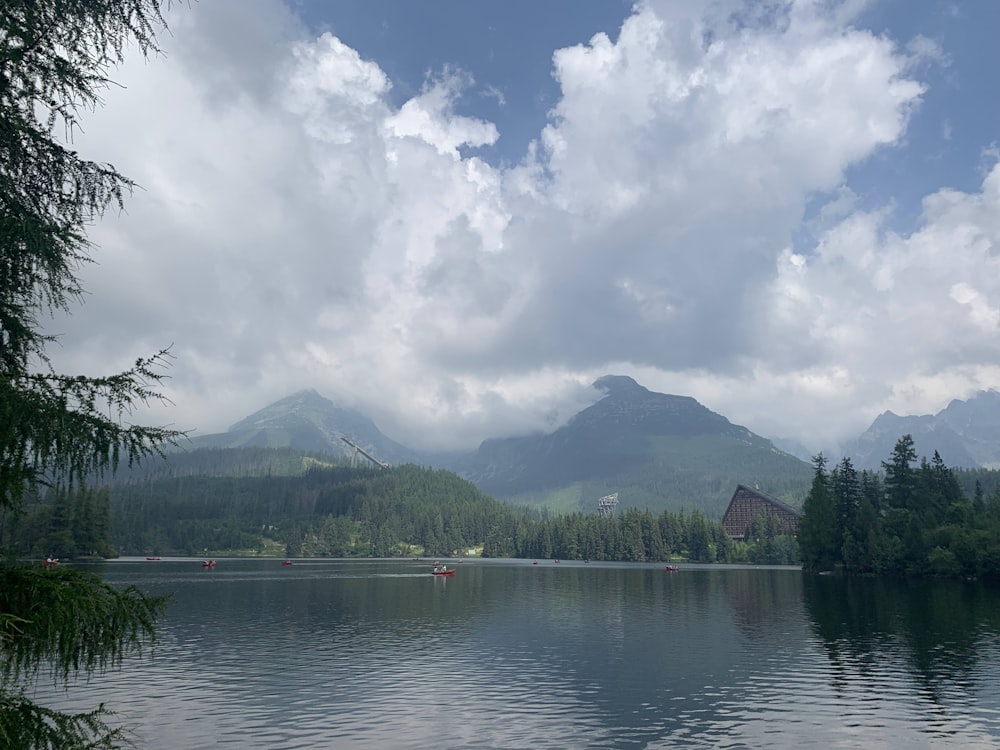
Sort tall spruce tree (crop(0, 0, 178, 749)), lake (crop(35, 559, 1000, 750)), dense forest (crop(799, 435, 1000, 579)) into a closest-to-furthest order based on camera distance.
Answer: tall spruce tree (crop(0, 0, 178, 749)) < lake (crop(35, 559, 1000, 750)) < dense forest (crop(799, 435, 1000, 579))

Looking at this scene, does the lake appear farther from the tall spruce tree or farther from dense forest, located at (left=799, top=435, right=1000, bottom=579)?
dense forest, located at (left=799, top=435, right=1000, bottom=579)

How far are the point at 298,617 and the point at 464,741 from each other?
69.2 m

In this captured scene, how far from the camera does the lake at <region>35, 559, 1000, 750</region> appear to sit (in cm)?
4522

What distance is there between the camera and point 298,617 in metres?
105

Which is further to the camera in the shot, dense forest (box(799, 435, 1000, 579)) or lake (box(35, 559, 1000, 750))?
dense forest (box(799, 435, 1000, 579))

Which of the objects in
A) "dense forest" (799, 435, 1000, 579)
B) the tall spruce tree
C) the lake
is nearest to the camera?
the tall spruce tree

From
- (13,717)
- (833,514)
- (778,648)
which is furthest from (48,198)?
(833,514)

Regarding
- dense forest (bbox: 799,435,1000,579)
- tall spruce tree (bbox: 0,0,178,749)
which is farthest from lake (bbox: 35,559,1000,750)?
dense forest (bbox: 799,435,1000,579)

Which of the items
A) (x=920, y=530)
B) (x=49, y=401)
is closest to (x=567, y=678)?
(x=49, y=401)

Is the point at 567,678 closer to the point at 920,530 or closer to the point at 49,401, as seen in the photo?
the point at 49,401

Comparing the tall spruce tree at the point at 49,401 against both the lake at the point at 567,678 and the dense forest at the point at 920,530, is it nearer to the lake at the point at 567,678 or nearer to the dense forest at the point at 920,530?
the lake at the point at 567,678

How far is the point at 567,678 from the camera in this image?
6172cm

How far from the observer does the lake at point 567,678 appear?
148 ft

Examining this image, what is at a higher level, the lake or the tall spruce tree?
the tall spruce tree
